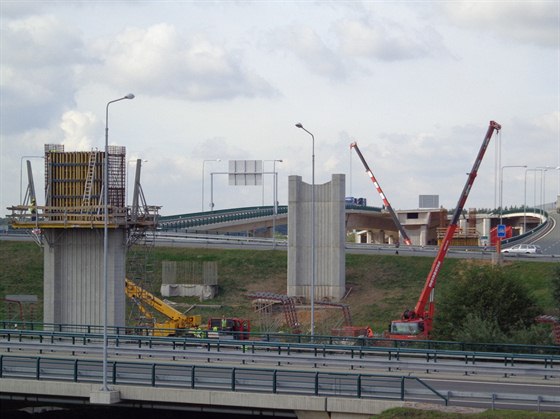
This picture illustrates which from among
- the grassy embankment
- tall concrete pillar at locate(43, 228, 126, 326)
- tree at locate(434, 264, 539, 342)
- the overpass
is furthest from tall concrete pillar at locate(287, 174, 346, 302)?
the overpass

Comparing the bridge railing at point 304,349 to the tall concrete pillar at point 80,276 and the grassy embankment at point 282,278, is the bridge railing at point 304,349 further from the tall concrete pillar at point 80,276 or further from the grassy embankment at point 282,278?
the grassy embankment at point 282,278

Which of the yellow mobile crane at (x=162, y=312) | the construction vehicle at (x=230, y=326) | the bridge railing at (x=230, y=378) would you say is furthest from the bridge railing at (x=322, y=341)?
the bridge railing at (x=230, y=378)

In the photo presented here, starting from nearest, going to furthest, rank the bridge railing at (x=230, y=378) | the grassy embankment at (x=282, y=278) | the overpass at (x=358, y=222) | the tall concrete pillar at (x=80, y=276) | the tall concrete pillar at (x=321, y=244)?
the bridge railing at (x=230, y=378) → the tall concrete pillar at (x=80, y=276) → the grassy embankment at (x=282, y=278) → the tall concrete pillar at (x=321, y=244) → the overpass at (x=358, y=222)

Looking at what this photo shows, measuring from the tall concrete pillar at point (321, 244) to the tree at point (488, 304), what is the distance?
2019cm

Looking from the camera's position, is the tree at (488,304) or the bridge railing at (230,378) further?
the tree at (488,304)

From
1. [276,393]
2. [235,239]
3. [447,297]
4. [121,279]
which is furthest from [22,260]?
[276,393]

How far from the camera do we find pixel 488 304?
57.8 metres

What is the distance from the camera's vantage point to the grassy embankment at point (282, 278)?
75.4m

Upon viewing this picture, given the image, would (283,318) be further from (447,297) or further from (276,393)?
(276,393)

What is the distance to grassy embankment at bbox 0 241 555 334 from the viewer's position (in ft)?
247

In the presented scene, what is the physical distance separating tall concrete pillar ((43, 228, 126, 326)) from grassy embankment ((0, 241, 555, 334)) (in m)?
17.7

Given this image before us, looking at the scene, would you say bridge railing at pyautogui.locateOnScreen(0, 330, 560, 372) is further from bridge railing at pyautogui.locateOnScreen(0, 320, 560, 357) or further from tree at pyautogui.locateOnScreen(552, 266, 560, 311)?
tree at pyautogui.locateOnScreen(552, 266, 560, 311)

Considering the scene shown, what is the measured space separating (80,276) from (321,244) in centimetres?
2721

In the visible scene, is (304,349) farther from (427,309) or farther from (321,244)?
(321,244)
